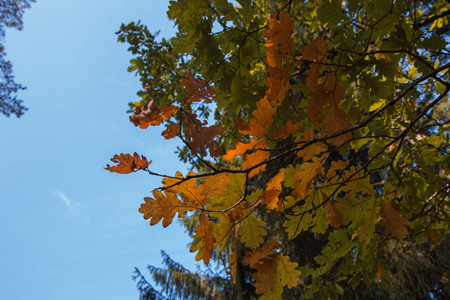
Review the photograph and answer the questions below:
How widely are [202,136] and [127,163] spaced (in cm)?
26

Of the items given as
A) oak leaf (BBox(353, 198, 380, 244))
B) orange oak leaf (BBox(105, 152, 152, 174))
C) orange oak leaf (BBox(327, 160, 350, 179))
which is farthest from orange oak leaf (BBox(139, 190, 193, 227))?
oak leaf (BBox(353, 198, 380, 244))

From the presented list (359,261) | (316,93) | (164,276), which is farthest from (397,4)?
(164,276)

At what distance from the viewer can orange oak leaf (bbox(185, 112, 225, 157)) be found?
38.5 inches

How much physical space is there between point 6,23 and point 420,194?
818 centimetres

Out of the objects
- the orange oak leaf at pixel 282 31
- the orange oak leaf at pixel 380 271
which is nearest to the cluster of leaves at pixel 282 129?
the orange oak leaf at pixel 282 31

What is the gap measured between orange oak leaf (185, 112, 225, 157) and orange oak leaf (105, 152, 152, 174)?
0.17 m

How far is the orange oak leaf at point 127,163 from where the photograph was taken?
3.03ft

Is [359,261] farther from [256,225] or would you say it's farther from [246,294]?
[246,294]

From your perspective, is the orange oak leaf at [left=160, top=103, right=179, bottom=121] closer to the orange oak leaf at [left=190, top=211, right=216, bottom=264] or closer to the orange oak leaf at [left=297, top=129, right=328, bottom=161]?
the orange oak leaf at [left=190, top=211, right=216, bottom=264]

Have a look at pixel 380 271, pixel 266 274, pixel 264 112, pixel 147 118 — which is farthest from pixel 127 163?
pixel 380 271

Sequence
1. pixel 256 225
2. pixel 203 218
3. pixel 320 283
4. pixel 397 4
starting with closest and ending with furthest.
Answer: pixel 203 218 < pixel 256 225 < pixel 397 4 < pixel 320 283

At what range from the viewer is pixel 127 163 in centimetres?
94

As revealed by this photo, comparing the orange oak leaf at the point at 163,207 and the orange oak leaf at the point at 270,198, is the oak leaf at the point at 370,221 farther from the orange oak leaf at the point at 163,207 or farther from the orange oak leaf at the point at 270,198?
the orange oak leaf at the point at 163,207

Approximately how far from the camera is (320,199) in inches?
50.3
